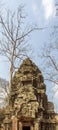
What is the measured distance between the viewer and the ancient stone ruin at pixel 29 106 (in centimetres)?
2223

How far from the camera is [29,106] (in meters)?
22.5

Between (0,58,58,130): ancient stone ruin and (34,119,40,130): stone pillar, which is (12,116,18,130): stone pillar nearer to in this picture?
(0,58,58,130): ancient stone ruin

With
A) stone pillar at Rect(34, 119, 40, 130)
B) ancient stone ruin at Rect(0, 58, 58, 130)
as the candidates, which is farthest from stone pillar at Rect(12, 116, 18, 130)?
stone pillar at Rect(34, 119, 40, 130)

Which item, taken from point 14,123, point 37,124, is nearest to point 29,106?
point 37,124

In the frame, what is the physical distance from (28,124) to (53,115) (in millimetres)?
2232

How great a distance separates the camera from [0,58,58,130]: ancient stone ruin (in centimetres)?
2223

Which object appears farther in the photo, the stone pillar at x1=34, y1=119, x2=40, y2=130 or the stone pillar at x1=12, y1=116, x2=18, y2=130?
the stone pillar at x1=12, y1=116, x2=18, y2=130

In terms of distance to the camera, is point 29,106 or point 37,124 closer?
point 37,124

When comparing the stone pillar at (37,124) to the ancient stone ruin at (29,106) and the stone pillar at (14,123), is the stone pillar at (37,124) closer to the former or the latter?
the ancient stone ruin at (29,106)

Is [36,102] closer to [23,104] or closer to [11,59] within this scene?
[23,104]

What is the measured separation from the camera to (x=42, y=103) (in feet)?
76.8

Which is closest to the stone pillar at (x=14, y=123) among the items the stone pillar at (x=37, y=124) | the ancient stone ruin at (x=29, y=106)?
the ancient stone ruin at (x=29, y=106)

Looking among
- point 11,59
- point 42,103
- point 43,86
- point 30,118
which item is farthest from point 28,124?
point 11,59

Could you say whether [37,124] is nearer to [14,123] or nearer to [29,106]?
[29,106]
